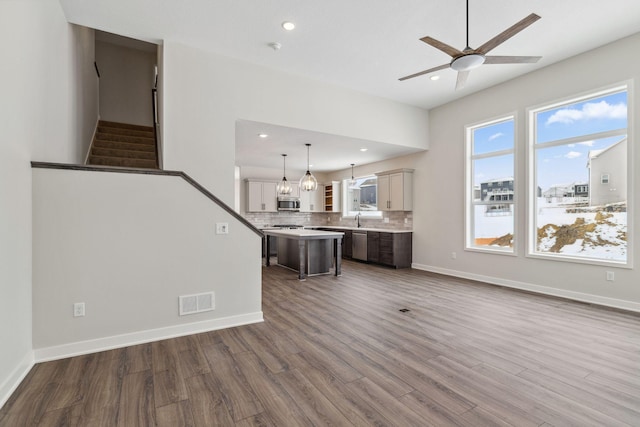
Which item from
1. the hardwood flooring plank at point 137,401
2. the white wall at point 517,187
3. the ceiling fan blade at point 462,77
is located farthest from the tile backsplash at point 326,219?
the hardwood flooring plank at point 137,401

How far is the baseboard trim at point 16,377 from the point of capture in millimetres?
1960

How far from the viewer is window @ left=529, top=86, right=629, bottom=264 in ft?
13.3

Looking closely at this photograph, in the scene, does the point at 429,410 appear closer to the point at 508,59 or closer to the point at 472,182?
the point at 508,59

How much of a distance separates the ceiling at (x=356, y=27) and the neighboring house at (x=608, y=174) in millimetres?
1424

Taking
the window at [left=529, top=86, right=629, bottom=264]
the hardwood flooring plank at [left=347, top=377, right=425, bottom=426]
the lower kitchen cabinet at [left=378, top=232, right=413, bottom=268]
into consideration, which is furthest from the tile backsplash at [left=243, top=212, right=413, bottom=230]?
the hardwood flooring plank at [left=347, top=377, right=425, bottom=426]

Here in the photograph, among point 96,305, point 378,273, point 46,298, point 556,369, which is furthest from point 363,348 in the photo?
point 378,273

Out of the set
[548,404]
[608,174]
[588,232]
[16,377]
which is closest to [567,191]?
[608,174]

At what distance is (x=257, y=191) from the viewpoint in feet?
30.0

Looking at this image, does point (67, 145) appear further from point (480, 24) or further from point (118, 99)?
point (480, 24)

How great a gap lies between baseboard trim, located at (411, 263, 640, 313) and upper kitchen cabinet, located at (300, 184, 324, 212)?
15.7 feet

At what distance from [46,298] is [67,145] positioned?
1917 millimetres

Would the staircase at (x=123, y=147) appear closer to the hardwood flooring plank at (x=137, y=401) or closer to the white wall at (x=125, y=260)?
the white wall at (x=125, y=260)

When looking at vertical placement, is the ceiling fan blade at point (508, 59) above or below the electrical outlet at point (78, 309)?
above

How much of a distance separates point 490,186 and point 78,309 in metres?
6.06
